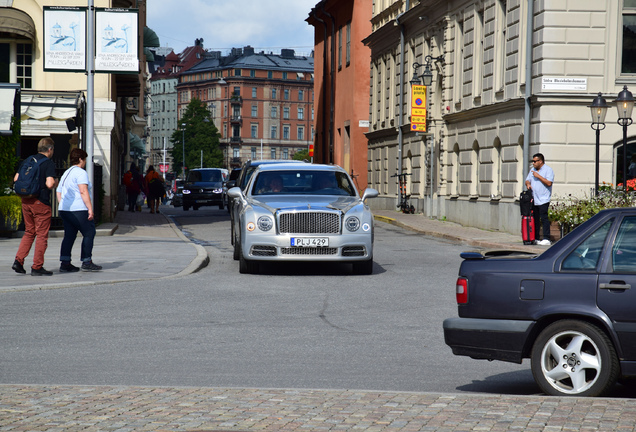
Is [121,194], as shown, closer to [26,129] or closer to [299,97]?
[26,129]

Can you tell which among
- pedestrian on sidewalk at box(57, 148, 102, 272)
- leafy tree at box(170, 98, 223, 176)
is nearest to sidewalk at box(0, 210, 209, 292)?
pedestrian on sidewalk at box(57, 148, 102, 272)

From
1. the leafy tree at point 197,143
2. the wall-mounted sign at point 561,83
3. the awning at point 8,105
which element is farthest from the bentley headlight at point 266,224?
the leafy tree at point 197,143

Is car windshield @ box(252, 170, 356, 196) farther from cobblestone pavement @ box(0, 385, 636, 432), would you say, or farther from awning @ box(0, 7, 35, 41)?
awning @ box(0, 7, 35, 41)

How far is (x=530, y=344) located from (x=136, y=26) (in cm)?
1792

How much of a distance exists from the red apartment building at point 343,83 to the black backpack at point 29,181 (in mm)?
36828

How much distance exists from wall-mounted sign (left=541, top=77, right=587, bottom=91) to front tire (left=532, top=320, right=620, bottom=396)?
1847 cm

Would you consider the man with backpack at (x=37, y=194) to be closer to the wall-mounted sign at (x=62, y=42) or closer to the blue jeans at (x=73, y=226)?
the blue jeans at (x=73, y=226)

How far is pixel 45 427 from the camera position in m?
5.31

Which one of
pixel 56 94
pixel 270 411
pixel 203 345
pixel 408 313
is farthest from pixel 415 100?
pixel 270 411

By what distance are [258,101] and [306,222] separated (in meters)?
160

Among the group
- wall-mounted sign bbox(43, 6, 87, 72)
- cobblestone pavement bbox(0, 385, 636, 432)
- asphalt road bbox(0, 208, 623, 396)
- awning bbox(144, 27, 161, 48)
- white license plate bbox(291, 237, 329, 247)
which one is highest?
awning bbox(144, 27, 161, 48)

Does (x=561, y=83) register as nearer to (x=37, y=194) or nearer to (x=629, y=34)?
(x=629, y=34)

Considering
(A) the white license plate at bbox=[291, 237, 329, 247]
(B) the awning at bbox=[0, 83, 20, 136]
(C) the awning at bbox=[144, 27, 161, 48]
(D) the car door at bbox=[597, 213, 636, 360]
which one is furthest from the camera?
(C) the awning at bbox=[144, 27, 161, 48]

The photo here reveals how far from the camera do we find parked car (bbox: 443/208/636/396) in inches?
253
